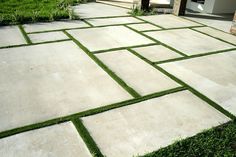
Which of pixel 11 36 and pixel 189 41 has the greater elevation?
pixel 11 36

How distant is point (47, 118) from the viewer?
12.6 feet

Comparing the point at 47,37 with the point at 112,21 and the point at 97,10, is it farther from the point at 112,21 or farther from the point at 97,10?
the point at 97,10

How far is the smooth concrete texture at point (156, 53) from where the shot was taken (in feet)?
20.6

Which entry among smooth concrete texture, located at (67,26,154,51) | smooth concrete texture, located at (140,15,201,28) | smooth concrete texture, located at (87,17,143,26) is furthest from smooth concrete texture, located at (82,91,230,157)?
smooth concrete texture, located at (140,15,201,28)

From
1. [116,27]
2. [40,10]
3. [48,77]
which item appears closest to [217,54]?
[116,27]

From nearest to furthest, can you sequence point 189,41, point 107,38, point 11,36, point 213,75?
point 213,75
point 11,36
point 107,38
point 189,41

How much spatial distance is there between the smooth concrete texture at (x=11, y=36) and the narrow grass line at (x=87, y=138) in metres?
3.73

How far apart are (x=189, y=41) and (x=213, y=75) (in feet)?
7.64

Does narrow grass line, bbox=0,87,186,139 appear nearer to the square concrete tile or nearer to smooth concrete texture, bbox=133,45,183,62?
smooth concrete texture, bbox=133,45,183,62

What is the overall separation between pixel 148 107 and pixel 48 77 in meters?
2.11

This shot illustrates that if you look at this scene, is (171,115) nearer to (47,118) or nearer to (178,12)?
(47,118)

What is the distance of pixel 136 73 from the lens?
539 cm

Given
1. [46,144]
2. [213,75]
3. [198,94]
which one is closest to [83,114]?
[46,144]

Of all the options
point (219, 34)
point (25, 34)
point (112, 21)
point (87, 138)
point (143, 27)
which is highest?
point (25, 34)
